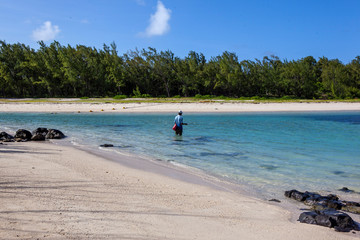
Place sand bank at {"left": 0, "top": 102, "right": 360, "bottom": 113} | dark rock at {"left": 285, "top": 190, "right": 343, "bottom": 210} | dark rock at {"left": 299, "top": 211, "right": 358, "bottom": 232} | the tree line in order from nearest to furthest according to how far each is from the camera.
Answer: dark rock at {"left": 299, "top": 211, "right": 358, "bottom": 232} < dark rock at {"left": 285, "top": 190, "right": 343, "bottom": 210} < sand bank at {"left": 0, "top": 102, "right": 360, "bottom": 113} < the tree line

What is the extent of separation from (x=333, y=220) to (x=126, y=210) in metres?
4.01

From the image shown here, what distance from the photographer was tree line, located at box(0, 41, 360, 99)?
225 ft

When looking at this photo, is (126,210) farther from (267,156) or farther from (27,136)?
(27,136)

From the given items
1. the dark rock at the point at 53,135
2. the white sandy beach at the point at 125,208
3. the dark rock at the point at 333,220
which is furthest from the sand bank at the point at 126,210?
the dark rock at the point at 53,135

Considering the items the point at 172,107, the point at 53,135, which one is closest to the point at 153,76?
the point at 172,107

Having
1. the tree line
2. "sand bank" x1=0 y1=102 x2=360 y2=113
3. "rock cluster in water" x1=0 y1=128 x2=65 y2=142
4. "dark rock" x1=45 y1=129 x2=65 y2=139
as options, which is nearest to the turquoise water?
"dark rock" x1=45 y1=129 x2=65 y2=139

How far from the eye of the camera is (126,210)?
5840 mm

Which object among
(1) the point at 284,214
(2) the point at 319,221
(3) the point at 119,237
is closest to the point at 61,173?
(3) the point at 119,237

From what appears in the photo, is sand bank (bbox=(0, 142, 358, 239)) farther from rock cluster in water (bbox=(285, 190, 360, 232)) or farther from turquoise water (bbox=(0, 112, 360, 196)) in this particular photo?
turquoise water (bbox=(0, 112, 360, 196))

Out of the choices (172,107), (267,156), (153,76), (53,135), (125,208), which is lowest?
(267,156)

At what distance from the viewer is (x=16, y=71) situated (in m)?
72.1

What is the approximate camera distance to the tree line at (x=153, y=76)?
225 ft

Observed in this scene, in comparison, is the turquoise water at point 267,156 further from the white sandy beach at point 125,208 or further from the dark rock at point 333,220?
the dark rock at point 333,220

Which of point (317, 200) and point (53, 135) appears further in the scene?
point (53, 135)
